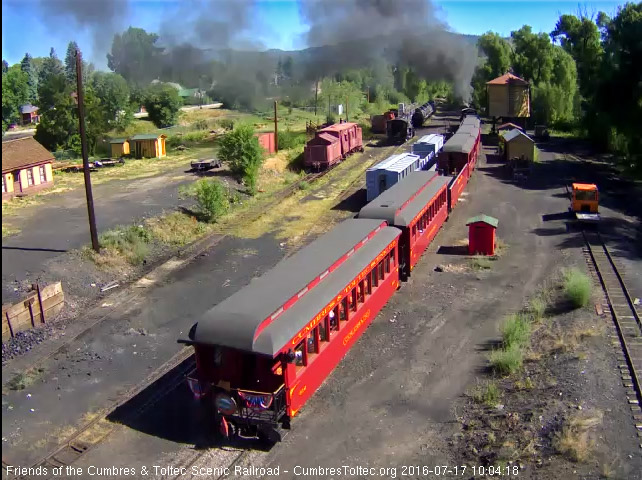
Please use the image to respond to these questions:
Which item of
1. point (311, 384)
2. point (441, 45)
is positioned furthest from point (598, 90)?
point (311, 384)

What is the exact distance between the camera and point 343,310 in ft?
45.1

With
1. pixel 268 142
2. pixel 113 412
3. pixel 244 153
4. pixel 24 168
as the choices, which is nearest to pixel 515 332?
pixel 113 412

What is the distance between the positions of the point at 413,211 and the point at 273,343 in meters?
10.8

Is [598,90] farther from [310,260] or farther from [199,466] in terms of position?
[199,466]

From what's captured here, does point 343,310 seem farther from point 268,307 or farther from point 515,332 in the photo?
point 515,332

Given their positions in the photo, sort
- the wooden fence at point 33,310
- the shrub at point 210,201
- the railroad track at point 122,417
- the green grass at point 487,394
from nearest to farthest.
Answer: the railroad track at point 122,417 < the green grass at point 487,394 < the wooden fence at point 33,310 < the shrub at point 210,201

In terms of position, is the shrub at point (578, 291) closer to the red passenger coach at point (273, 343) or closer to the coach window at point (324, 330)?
the red passenger coach at point (273, 343)

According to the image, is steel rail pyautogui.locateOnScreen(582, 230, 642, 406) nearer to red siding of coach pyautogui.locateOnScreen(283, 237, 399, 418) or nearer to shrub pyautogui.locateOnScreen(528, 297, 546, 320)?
shrub pyautogui.locateOnScreen(528, 297, 546, 320)

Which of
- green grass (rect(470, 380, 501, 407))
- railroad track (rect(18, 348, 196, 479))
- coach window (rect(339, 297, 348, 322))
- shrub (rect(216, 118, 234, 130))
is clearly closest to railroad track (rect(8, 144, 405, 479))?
railroad track (rect(18, 348, 196, 479))

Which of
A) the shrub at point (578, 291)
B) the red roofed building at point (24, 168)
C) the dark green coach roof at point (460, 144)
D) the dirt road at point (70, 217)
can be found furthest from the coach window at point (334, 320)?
the red roofed building at point (24, 168)

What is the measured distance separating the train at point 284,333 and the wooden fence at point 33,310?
7.47 metres

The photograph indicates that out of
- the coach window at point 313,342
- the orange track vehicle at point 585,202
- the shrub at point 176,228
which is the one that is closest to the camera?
the coach window at point 313,342

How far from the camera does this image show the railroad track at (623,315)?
12711 mm

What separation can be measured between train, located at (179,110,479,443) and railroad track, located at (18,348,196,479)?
5.95ft
